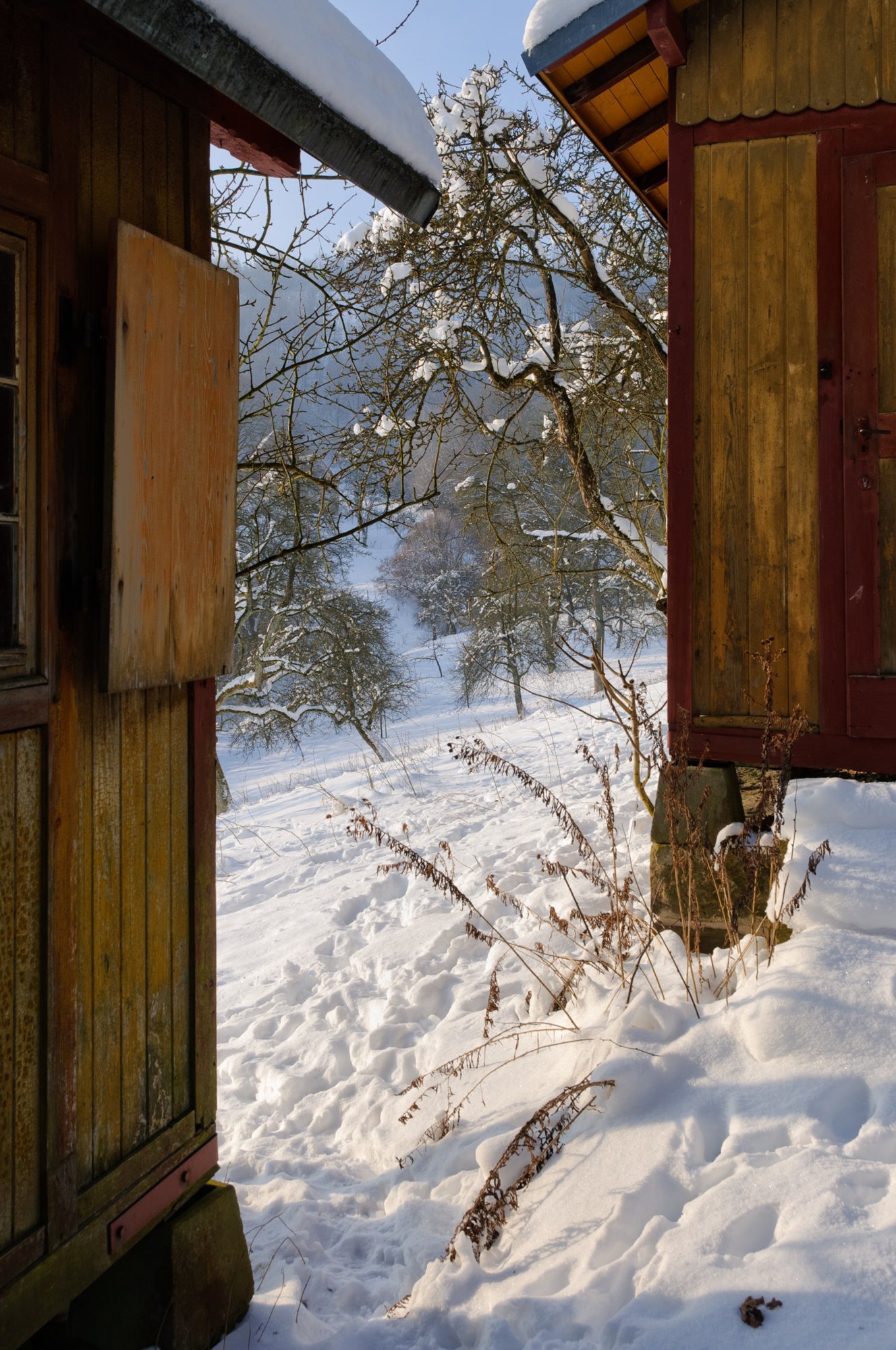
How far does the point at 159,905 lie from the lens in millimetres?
2600

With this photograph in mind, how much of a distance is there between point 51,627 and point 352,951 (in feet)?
12.2

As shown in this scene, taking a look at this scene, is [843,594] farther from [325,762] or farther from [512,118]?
[325,762]

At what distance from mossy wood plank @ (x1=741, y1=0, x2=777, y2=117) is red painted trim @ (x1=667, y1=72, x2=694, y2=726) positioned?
28 cm

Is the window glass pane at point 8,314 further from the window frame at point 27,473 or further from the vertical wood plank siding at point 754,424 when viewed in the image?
the vertical wood plank siding at point 754,424

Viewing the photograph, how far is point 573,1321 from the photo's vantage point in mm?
2303

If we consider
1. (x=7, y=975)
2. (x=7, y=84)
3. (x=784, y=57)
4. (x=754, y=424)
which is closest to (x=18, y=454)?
(x=7, y=84)

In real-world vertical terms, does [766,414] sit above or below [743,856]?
above

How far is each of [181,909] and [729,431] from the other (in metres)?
3.07

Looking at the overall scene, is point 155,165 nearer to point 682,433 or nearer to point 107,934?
point 107,934

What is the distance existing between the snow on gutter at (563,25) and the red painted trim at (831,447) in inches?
42.0

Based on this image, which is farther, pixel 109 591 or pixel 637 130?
pixel 637 130

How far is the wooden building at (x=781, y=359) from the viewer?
13.0ft

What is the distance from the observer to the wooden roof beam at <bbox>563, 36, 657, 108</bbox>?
4.62 m

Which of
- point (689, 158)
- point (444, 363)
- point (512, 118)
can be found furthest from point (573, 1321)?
point (512, 118)
